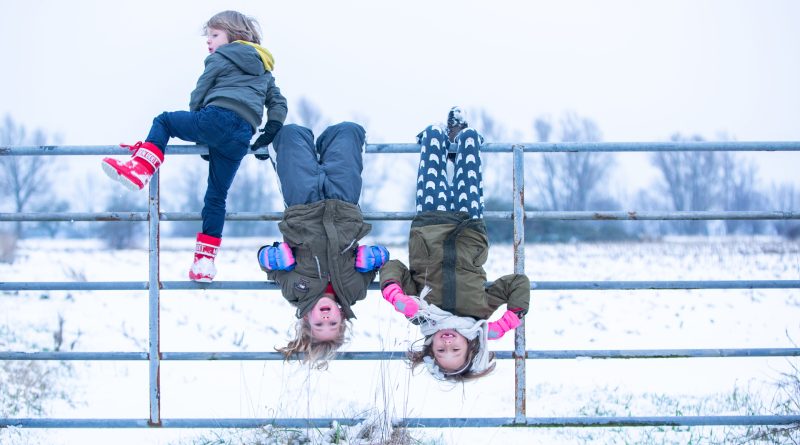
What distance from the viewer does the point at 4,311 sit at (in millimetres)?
8461

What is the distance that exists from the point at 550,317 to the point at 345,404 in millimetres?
3828

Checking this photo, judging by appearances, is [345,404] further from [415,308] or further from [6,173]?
[6,173]

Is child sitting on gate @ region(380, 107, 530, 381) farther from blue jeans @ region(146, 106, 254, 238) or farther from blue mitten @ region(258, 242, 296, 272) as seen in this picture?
blue jeans @ region(146, 106, 254, 238)

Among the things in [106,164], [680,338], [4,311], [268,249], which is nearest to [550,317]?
[680,338]

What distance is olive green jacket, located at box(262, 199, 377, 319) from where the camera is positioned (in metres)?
3.52

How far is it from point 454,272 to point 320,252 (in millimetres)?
706

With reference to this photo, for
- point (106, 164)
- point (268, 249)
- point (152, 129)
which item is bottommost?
point (268, 249)

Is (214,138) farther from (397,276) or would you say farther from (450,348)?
(450,348)

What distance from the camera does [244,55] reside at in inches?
147

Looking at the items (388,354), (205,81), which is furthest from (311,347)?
(205,81)

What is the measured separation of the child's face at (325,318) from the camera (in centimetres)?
355

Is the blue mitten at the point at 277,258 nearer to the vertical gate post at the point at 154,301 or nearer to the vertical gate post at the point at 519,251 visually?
the vertical gate post at the point at 154,301

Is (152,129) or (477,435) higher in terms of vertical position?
(152,129)

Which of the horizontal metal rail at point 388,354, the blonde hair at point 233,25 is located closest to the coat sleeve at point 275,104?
the blonde hair at point 233,25
